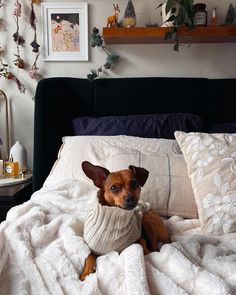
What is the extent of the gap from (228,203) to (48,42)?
1.52 meters

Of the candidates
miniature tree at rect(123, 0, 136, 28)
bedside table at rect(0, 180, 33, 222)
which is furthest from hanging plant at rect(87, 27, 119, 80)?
bedside table at rect(0, 180, 33, 222)

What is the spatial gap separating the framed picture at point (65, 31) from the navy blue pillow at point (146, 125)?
0.53 m

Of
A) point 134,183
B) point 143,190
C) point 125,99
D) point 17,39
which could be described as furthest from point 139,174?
point 17,39

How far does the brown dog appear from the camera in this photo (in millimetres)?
906

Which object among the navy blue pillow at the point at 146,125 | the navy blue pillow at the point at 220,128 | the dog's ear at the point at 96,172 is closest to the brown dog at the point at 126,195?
the dog's ear at the point at 96,172

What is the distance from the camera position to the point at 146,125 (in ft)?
5.73

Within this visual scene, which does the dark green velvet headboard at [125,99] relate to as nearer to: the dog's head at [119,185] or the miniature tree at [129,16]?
the miniature tree at [129,16]

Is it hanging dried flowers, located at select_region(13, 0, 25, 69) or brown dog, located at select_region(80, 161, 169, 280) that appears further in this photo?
hanging dried flowers, located at select_region(13, 0, 25, 69)

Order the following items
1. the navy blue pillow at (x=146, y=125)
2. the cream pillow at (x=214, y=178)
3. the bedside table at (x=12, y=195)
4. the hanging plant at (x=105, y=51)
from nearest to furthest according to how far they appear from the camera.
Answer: the cream pillow at (x=214, y=178) < the bedside table at (x=12, y=195) < the navy blue pillow at (x=146, y=125) < the hanging plant at (x=105, y=51)

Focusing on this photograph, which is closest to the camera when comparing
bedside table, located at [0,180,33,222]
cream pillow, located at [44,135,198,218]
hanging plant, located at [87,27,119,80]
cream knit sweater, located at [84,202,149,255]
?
cream knit sweater, located at [84,202,149,255]

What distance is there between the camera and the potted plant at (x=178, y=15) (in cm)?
168

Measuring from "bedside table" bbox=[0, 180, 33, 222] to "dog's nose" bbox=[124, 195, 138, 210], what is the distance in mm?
914

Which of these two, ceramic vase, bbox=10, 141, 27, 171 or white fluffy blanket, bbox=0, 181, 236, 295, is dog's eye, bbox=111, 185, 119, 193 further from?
ceramic vase, bbox=10, 141, 27, 171

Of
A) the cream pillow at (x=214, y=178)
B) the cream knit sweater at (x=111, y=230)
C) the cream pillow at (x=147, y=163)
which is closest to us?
the cream knit sweater at (x=111, y=230)
